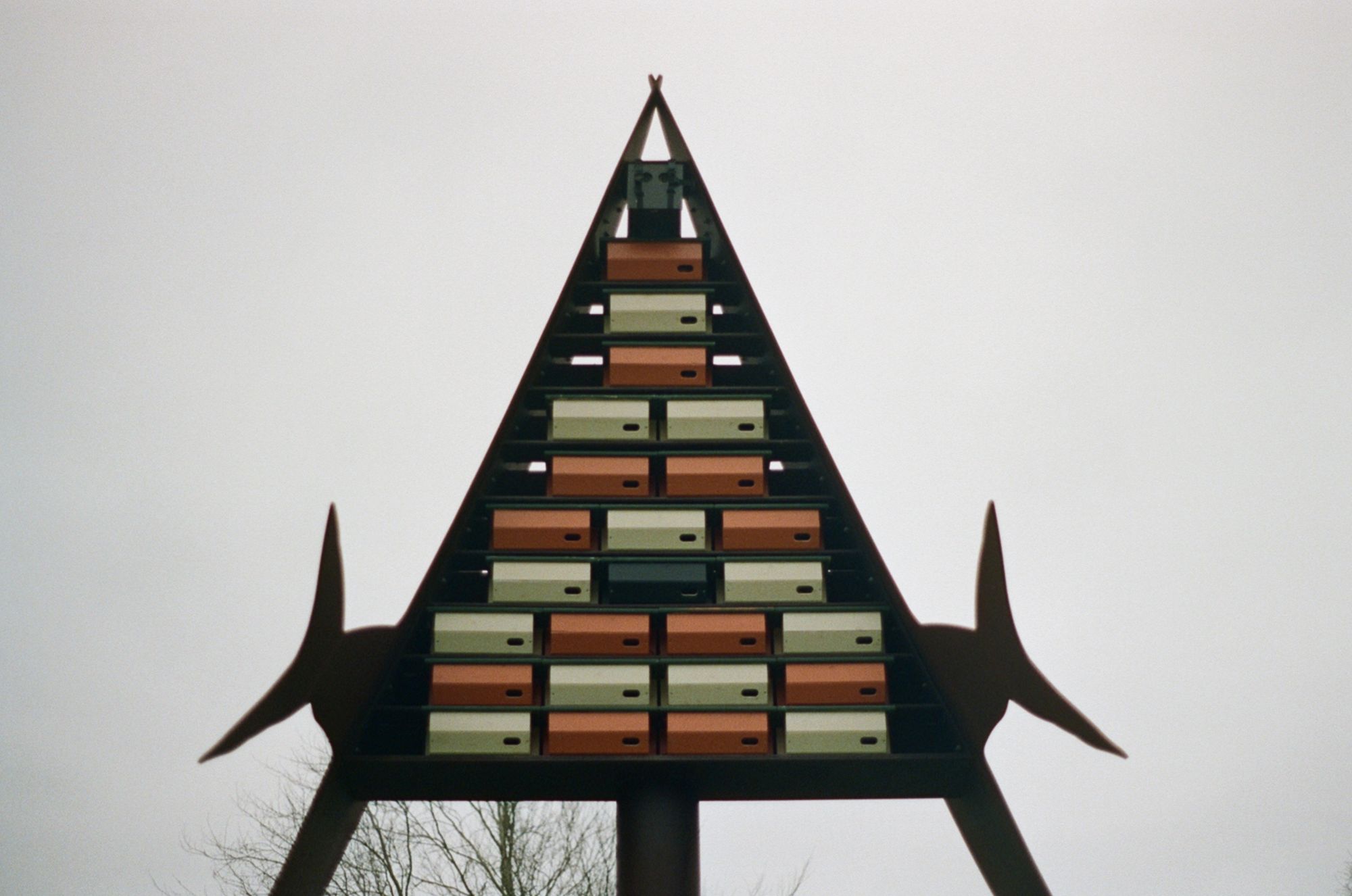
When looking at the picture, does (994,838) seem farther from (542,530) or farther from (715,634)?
(542,530)

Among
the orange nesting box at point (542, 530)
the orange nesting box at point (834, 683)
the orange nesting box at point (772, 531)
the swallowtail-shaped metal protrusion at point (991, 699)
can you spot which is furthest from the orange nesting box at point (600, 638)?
the swallowtail-shaped metal protrusion at point (991, 699)

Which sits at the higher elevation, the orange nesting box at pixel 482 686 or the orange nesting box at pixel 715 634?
the orange nesting box at pixel 715 634

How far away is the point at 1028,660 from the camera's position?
20.3ft

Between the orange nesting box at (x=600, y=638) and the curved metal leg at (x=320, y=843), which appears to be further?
the orange nesting box at (x=600, y=638)

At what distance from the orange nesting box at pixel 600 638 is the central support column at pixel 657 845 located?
76cm

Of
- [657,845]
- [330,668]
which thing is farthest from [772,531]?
[330,668]

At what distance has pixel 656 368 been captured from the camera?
7.09 metres

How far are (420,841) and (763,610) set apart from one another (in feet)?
26.9

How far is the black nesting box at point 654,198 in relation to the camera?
7574 mm

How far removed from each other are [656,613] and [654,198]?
284 centimetres

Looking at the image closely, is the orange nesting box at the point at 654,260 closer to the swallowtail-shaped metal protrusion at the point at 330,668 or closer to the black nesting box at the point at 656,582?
the black nesting box at the point at 656,582

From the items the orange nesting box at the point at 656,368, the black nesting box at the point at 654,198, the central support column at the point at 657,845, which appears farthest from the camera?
the black nesting box at the point at 654,198

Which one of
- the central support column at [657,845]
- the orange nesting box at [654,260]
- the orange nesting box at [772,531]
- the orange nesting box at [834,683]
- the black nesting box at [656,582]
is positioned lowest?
the central support column at [657,845]

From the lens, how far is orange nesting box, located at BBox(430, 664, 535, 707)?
20.4 ft
